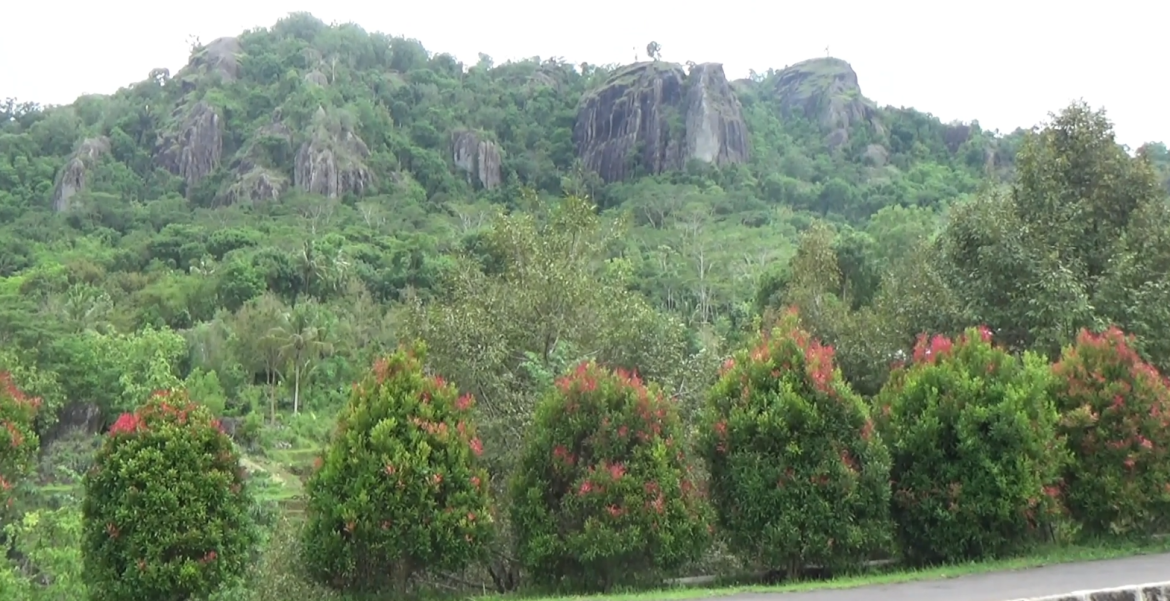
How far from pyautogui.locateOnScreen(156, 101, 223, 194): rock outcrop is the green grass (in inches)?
4684

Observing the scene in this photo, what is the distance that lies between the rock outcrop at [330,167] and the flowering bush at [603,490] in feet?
338

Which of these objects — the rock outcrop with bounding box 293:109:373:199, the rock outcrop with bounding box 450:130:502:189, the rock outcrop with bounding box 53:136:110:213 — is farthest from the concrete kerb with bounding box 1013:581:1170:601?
the rock outcrop with bounding box 450:130:502:189

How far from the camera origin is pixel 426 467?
29.3 ft

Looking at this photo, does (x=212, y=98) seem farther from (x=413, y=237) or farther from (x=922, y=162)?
(x=922, y=162)

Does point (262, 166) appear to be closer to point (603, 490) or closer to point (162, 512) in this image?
point (162, 512)

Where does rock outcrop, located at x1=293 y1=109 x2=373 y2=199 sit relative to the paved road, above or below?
above

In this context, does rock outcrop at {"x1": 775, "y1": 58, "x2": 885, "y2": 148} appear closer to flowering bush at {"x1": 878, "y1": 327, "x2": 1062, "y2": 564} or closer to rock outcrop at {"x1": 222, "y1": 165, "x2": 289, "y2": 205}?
rock outcrop at {"x1": 222, "y1": 165, "x2": 289, "y2": 205}

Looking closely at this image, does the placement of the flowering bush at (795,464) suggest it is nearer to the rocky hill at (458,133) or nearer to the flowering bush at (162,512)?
the flowering bush at (162,512)

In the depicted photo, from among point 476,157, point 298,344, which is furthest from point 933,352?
point 476,157

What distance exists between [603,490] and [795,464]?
2.01m

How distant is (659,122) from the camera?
127500 mm

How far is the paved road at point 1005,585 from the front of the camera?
8.05 meters

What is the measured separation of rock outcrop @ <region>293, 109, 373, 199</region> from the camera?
110m

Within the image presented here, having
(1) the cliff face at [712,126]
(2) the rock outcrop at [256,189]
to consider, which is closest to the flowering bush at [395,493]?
(2) the rock outcrop at [256,189]
